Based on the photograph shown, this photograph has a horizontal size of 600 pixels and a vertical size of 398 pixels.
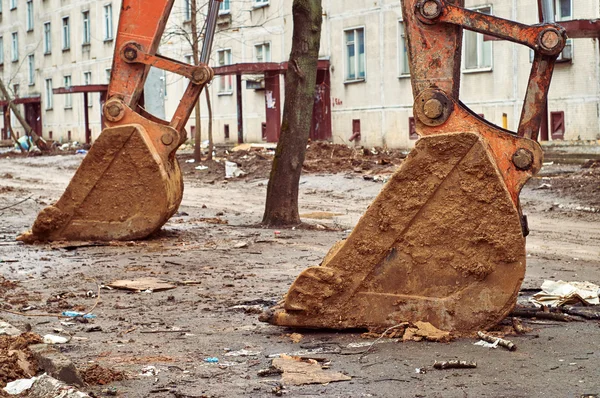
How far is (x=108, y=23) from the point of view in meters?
49.3

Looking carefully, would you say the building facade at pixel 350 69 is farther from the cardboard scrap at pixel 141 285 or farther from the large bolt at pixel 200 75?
the cardboard scrap at pixel 141 285

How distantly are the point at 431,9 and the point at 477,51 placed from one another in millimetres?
22452

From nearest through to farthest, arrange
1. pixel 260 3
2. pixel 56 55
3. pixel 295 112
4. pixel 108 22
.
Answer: pixel 295 112, pixel 260 3, pixel 108 22, pixel 56 55

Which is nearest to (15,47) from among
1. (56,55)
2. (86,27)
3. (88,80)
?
(56,55)

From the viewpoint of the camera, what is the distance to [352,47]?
3384 cm

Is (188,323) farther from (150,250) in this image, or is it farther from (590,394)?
(150,250)

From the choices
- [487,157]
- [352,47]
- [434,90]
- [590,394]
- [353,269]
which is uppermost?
[352,47]

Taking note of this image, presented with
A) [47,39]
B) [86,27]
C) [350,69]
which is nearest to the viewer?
[350,69]

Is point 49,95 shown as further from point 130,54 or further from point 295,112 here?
point 130,54

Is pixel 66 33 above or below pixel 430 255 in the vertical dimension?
above

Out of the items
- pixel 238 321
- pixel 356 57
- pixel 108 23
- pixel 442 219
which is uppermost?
pixel 108 23

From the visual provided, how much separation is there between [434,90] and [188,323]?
2.34 meters

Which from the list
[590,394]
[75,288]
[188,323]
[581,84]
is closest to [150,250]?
[75,288]

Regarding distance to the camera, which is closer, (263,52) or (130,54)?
(130,54)
